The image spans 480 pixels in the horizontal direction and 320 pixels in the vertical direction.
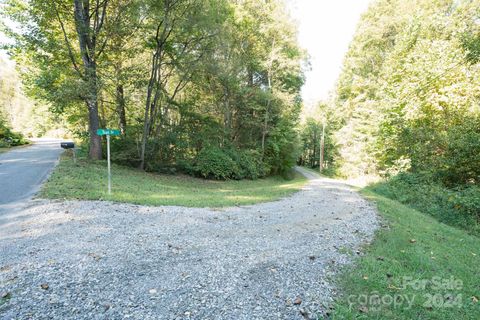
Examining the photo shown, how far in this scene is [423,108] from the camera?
12.8m

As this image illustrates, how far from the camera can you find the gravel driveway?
2.57 m

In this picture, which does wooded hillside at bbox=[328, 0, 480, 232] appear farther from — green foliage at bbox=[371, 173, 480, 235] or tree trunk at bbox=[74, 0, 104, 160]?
tree trunk at bbox=[74, 0, 104, 160]

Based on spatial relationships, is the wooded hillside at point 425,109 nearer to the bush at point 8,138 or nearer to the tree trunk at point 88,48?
the tree trunk at point 88,48

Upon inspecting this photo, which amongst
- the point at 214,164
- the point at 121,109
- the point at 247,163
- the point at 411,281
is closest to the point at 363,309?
the point at 411,281

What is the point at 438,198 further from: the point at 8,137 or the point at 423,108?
the point at 8,137

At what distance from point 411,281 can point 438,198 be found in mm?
7807

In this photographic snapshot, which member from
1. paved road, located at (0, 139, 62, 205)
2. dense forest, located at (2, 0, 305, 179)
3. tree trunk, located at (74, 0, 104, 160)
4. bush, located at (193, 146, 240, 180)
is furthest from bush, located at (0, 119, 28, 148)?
bush, located at (193, 146, 240, 180)

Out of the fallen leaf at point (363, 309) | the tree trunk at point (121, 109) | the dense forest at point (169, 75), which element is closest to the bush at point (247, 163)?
the dense forest at point (169, 75)

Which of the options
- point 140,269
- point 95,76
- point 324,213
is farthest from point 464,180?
point 95,76

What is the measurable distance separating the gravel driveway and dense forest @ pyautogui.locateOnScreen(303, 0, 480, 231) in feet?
21.1

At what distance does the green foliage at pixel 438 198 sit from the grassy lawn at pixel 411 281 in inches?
120

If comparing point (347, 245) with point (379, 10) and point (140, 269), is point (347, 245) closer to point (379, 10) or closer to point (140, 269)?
point (140, 269)

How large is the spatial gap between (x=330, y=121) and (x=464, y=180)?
2225 centimetres

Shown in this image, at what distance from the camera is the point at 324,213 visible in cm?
684
